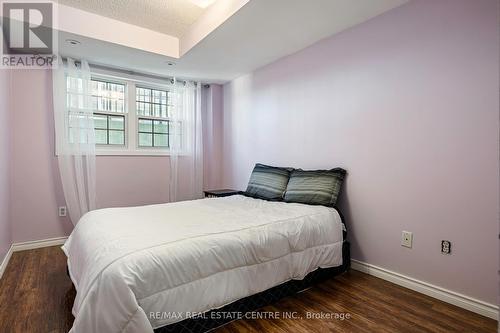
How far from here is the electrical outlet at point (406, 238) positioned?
207 centimetres

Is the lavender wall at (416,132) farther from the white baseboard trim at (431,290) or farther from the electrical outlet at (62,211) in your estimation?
the electrical outlet at (62,211)

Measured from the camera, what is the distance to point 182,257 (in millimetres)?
1388

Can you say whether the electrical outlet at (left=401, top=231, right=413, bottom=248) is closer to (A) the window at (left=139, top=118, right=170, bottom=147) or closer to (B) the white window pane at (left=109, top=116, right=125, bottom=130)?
(A) the window at (left=139, top=118, right=170, bottom=147)

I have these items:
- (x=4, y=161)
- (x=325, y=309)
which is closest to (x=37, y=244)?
(x=4, y=161)

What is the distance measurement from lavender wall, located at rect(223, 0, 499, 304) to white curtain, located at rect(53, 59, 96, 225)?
8.57 feet

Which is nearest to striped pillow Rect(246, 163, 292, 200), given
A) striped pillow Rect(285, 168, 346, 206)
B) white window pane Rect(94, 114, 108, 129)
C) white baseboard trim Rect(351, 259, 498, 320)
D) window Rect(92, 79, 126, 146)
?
striped pillow Rect(285, 168, 346, 206)

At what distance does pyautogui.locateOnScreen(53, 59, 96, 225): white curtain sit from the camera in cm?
306

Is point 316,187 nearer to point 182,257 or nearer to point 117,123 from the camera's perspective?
point 182,257

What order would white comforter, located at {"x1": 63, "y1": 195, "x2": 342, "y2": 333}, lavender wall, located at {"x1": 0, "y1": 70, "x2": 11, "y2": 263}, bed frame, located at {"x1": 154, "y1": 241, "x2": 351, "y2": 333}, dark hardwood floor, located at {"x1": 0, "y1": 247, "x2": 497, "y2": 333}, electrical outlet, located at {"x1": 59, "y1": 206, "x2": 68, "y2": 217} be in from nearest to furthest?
white comforter, located at {"x1": 63, "y1": 195, "x2": 342, "y2": 333}, bed frame, located at {"x1": 154, "y1": 241, "x2": 351, "y2": 333}, dark hardwood floor, located at {"x1": 0, "y1": 247, "x2": 497, "y2": 333}, lavender wall, located at {"x1": 0, "y1": 70, "x2": 11, "y2": 263}, electrical outlet, located at {"x1": 59, "y1": 206, "x2": 68, "y2": 217}

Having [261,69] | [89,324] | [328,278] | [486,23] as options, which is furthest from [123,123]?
[486,23]

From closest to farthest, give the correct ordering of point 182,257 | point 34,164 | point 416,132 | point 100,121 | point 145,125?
point 182,257, point 416,132, point 34,164, point 100,121, point 145,125

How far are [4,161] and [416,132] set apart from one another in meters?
→ 3.79

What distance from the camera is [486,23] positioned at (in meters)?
1.69

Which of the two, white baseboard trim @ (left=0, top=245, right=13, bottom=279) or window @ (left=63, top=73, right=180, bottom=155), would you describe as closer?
white baseboard trim @ (left=0, top=245, right=13, bottom=279)
